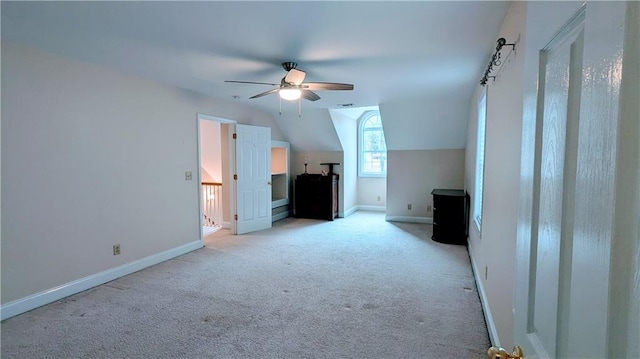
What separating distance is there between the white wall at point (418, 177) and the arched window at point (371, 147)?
1199 millimetres

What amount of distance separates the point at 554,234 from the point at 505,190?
1.69 m

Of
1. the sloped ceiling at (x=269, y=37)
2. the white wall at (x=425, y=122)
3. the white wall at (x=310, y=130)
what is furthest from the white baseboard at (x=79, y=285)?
the white wall at (x=425, y=122)

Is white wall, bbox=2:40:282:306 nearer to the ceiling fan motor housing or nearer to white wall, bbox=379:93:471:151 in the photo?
the ceiling fan motor housing

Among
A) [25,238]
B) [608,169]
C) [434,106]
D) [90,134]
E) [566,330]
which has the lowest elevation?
[25,238]

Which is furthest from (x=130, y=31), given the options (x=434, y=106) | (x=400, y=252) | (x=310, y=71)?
(x=434, y=106)

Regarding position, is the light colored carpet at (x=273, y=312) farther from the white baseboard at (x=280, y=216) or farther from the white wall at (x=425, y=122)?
the white wall at (x=425, y=122)

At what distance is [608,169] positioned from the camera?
43 centimetres

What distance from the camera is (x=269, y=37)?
2584 millimetres

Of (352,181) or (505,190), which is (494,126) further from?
(352,181)

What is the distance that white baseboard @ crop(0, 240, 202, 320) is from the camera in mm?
2744

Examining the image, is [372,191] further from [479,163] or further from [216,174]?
[479,163]

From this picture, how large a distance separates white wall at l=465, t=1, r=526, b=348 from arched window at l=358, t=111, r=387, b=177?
494 cm

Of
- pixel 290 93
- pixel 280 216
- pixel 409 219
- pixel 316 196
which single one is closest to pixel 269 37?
pixel 290 93

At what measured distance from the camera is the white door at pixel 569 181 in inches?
17.4
